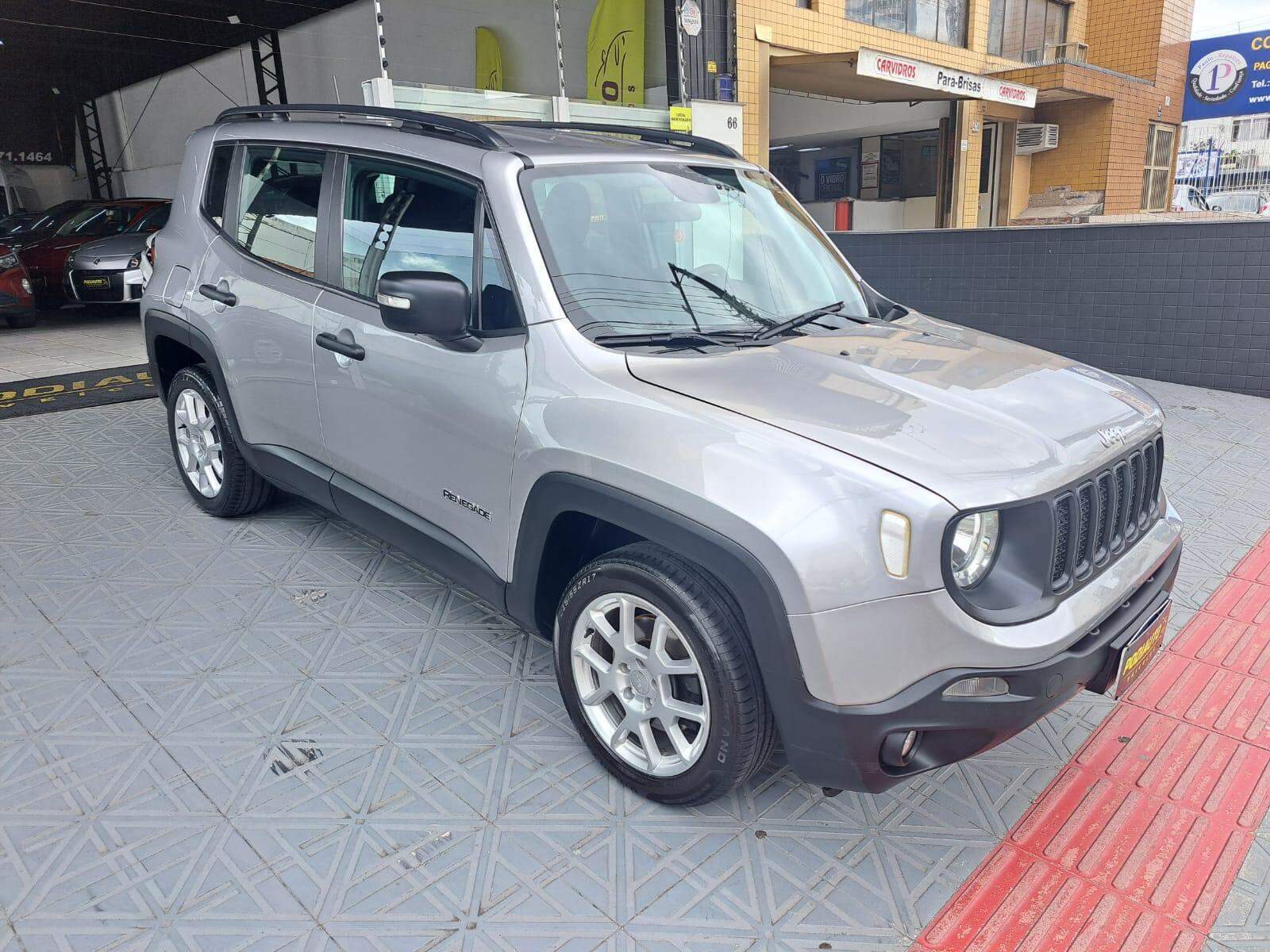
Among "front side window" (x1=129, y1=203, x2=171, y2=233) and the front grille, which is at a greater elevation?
"front side window" (x1=129, y1=203, x2=171, y2=233)

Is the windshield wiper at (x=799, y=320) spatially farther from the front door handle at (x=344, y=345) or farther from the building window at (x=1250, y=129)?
the building window at (x=1250, y=129)

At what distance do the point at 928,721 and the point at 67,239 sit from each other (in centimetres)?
1353

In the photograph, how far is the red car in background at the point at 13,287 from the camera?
1038cm

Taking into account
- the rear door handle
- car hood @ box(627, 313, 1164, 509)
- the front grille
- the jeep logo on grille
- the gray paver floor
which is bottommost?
the gray paver floor

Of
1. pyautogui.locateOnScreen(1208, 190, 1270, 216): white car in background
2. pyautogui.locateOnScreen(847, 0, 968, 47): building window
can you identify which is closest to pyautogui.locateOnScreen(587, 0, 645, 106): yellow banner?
pyautogui.locateOnScreen(847, 0, 968, 47): building window

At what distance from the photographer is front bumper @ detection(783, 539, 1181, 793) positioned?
6.71ft

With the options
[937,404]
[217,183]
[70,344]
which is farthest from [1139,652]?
[70,344]

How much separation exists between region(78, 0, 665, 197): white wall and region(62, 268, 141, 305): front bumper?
5.01 meters

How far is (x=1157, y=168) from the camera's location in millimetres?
21109

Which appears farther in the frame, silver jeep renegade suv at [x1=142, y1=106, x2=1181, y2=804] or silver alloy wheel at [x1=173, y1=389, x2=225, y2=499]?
silver alloy wheel at [x1=173, y1=389, x2=225, y2=499]

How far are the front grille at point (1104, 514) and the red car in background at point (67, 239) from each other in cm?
1283

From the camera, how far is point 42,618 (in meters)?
3.56

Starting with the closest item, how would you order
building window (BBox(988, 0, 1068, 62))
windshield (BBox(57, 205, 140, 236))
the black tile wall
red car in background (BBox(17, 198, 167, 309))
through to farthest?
the black tile wall < red car in background (BBox(17, 198, 167, 309)) < windshield (BBox(57, 205, 140, 236)) < building window (BBox(988, 0, 1068, 62))

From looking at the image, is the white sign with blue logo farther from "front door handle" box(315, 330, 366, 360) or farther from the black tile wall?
"front door handle" box(315, 330, 366, 360)
